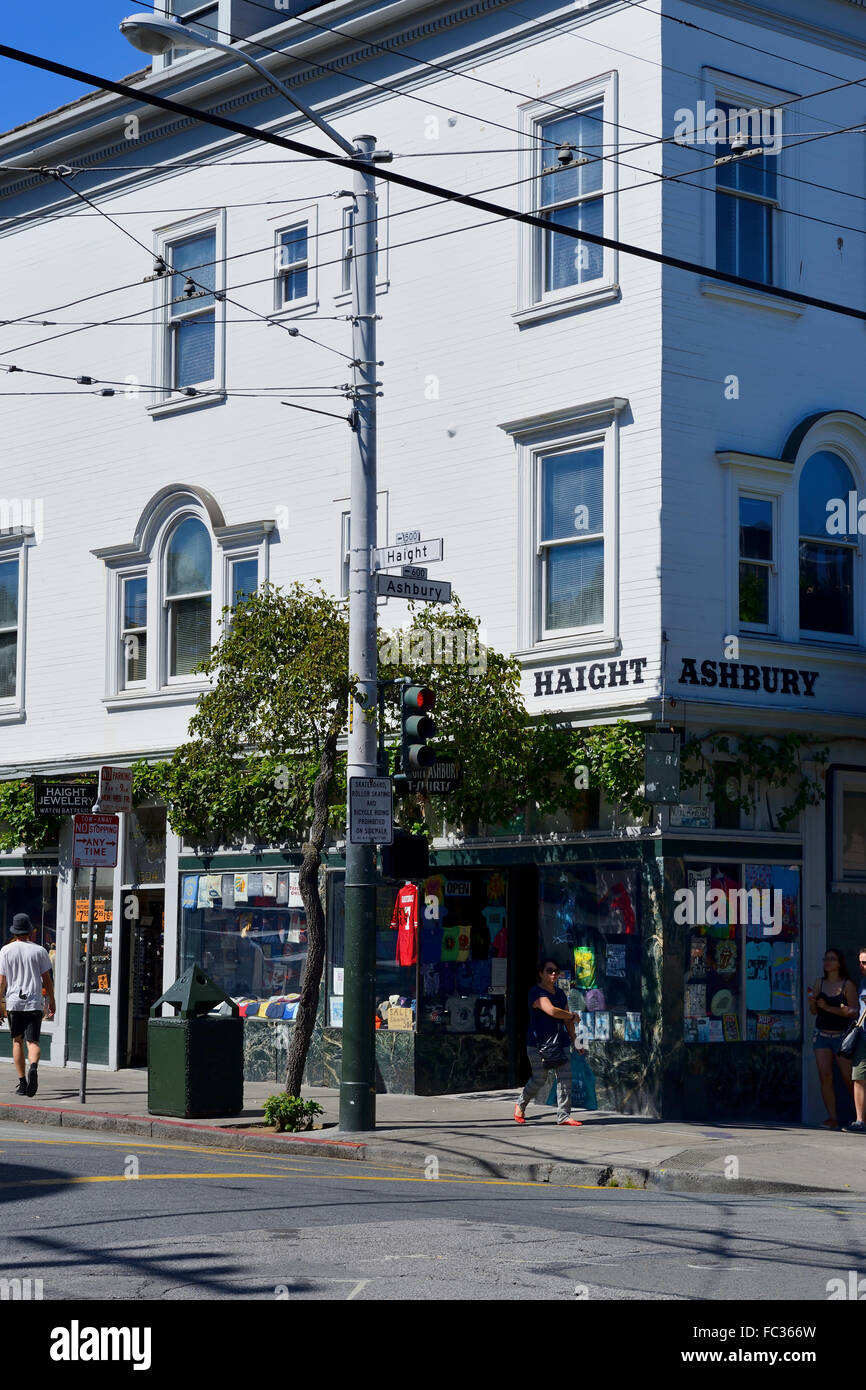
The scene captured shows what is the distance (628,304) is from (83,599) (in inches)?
373

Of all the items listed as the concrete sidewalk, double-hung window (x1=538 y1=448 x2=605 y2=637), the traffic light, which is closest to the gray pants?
the concrete sidewalk

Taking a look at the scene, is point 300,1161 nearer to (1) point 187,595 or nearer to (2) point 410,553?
(2) point 410,553

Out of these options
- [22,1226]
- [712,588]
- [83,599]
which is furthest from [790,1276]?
[83,599]

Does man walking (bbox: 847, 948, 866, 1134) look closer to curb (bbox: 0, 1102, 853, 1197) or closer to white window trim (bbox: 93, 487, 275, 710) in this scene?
curb (bbox: 0, 1102, 853, 1197)

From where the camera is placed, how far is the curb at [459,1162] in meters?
13.3

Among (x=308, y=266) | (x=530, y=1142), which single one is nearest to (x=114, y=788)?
(x=530, y=1142)

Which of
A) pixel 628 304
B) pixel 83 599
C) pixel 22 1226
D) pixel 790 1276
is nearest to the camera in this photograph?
pixel 790 1276

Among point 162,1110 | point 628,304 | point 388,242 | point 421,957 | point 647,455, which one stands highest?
point 388,242

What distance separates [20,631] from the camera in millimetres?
25188

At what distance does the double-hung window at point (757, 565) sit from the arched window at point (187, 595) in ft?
24.1

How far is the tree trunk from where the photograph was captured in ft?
54.6

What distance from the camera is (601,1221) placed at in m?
10.8

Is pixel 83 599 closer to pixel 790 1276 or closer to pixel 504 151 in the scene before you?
pixel 504 151

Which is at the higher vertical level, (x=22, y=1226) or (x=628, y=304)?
(x=628, y=304)
